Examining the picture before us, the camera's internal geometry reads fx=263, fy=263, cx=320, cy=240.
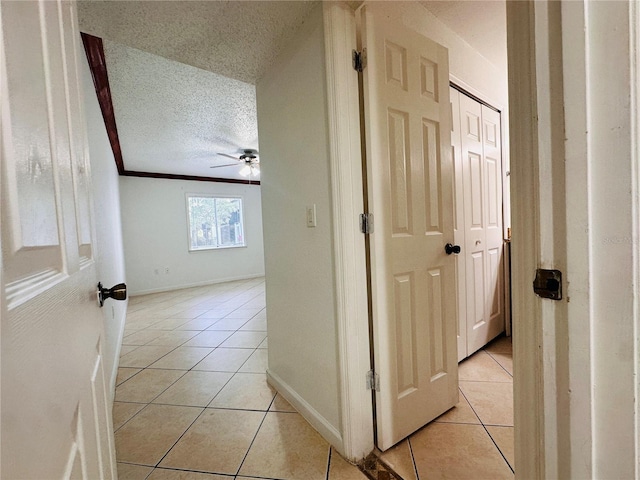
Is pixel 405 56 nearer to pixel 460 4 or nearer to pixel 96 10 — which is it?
pixel 460 4

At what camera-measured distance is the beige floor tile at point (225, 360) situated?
7.11 feet

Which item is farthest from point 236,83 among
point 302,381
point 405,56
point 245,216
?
point 245,216

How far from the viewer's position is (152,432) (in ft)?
4.83

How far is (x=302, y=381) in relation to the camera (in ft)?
5.02

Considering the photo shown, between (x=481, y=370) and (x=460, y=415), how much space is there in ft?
1.89

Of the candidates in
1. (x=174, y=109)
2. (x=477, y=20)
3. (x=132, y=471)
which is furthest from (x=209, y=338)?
(x=477, y=20)

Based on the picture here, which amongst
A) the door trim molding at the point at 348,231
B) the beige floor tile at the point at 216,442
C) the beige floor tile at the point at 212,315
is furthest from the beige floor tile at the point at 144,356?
the door trim molding at the point at 348,231

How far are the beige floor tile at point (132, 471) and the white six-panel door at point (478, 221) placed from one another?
1.99 metres

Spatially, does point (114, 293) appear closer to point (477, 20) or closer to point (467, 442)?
point (467, 442)

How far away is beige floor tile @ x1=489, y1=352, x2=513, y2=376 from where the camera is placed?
192 cm

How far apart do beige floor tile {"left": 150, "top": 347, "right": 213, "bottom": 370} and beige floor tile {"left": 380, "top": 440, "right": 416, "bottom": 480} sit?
1718 millimetres

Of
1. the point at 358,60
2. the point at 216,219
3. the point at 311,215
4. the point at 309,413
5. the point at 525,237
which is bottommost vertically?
the point at 309,413

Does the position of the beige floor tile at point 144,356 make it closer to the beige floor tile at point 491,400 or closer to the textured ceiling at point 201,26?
the textured ceiling at point 201,26

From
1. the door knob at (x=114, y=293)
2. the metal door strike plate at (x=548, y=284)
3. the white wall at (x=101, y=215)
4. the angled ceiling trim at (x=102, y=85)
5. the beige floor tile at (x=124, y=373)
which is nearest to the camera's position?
the metal door strike plate at (x=548, y=284)
